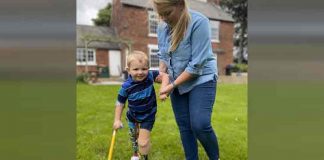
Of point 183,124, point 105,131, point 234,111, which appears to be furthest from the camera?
point 105,131

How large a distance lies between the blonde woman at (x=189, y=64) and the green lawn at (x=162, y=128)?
0.13 metres

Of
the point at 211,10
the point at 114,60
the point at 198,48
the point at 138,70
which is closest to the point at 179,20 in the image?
the point at 198,48

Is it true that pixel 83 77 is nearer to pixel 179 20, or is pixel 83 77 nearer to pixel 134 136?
pixel 134 136

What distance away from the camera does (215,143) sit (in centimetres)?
112

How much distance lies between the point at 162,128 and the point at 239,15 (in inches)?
20.0

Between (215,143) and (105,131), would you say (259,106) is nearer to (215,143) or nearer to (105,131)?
(215,143)

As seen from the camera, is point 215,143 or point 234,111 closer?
point 215,143

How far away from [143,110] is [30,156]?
42 cm

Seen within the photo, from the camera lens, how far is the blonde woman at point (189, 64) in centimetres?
103

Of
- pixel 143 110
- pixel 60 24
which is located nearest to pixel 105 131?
pixel 143 110

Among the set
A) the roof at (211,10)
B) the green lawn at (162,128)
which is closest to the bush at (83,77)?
the green lawn at (162,128)

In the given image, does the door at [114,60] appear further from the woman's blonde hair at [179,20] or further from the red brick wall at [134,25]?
the woman's blonde hair at [179,20]

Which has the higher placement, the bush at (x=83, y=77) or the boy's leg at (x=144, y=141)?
the bush at (x=83, y=77)

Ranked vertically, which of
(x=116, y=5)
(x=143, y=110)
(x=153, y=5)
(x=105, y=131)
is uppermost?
(x=116, y=5)
